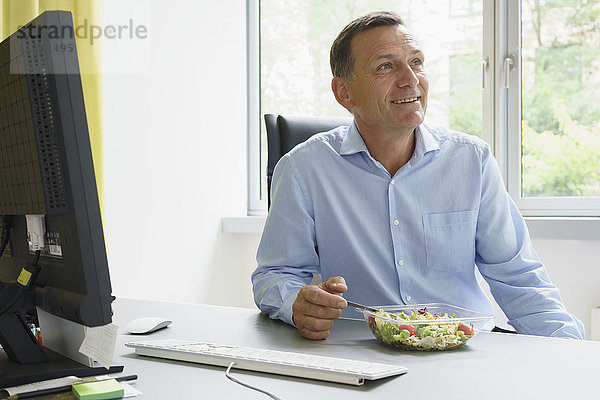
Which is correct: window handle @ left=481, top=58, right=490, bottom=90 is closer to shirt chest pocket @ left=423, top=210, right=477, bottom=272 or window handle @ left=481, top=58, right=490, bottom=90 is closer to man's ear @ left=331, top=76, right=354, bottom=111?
man's ear @ left=331, top=76, right=354, bottom=111

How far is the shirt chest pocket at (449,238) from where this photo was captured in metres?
1.55

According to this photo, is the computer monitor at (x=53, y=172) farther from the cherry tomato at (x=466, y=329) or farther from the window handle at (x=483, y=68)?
the window handle at (x=483, y=68)

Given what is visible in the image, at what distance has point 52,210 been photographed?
2.59 feet

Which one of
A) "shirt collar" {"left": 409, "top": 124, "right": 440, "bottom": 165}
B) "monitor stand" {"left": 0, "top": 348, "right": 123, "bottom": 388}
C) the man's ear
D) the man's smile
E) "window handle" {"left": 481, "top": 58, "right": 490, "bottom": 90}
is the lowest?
"monitor stand" {"left": 0, "top": 348, "right": 123, "bottom": 388}

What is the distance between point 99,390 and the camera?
814mm

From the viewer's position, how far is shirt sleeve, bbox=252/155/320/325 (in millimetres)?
1451

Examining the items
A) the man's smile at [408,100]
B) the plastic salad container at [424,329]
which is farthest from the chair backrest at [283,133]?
the plastic salad container at [424,329]

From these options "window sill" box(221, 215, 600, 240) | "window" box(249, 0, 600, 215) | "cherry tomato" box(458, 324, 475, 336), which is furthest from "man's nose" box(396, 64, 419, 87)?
"window" box(249, 0, 600, 215)

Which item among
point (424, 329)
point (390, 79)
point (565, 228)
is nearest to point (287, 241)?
Result: point (390, 79)

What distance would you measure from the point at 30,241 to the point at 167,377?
0.26 metres

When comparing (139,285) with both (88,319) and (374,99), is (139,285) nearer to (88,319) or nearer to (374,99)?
(374,99)

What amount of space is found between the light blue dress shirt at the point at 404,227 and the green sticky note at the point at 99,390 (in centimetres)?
66

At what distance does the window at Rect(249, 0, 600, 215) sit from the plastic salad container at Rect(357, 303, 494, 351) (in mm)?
1848

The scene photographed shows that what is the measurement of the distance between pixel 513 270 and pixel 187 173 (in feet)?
6.17
